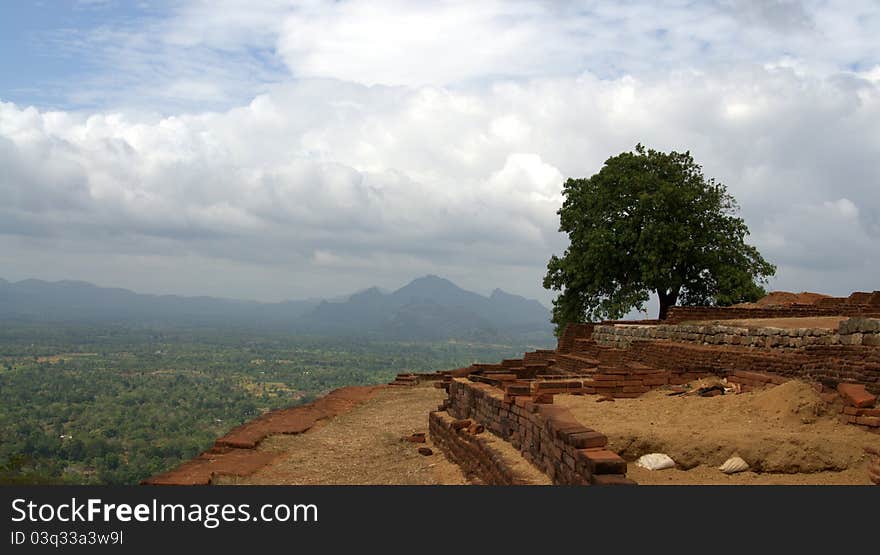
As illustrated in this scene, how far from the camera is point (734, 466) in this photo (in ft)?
19.6

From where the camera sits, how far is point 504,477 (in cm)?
712

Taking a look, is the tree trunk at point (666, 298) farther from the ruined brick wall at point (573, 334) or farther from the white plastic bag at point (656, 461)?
the white plastic bag at point (656, 461)

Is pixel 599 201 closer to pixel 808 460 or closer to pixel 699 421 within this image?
pixel 699 421

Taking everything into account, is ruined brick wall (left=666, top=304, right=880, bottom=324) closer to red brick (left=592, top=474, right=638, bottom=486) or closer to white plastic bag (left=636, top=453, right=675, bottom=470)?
white plastic bag (left=636, top=453, right=675, bottom=470)

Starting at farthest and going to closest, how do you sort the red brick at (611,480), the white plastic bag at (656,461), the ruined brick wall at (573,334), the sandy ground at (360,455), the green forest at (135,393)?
the green forest at (135,393)
the ruined brick wall at (573,334)
the sandy ground at (360,455)
the white plastic bag at (656,461)
the red brick at (611,480)

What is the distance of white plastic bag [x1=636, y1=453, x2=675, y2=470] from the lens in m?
6.20

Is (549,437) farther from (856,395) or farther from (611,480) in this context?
(856,395)

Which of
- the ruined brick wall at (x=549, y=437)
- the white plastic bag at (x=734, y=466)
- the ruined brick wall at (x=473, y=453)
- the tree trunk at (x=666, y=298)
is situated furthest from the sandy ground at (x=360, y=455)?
the tree trunk at (x=666, y=298)

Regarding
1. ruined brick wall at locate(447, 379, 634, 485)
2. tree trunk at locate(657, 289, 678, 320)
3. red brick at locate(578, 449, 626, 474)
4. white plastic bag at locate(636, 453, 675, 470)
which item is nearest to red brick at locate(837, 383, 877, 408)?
white plastic bag at locate(636, 453, 675, 470)

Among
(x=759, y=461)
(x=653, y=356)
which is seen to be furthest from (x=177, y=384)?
(x=759, y=461)

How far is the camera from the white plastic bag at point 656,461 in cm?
620

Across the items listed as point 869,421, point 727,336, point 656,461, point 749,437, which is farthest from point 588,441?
point 727,336

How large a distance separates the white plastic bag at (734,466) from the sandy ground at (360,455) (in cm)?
347

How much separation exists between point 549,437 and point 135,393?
70.6 m
